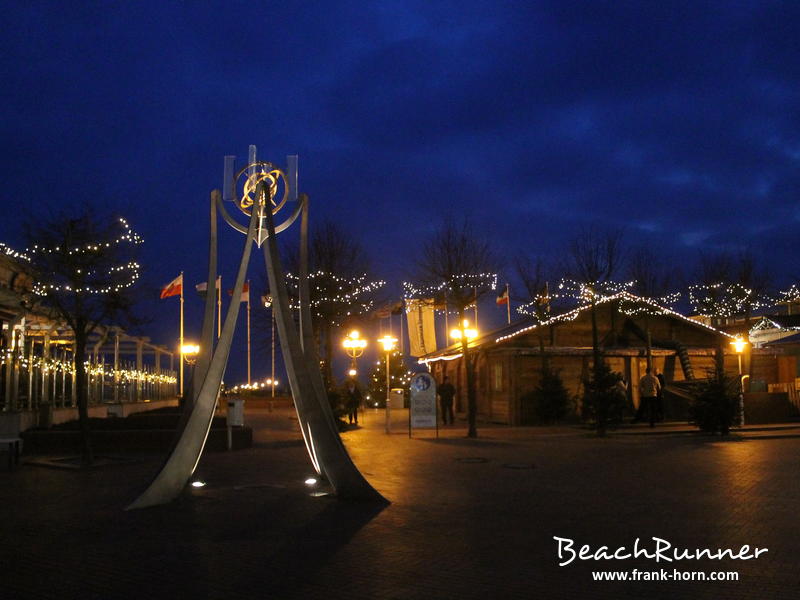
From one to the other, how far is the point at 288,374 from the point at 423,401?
11.5 m

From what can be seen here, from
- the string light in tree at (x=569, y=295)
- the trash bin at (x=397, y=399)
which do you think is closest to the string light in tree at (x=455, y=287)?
the string light in tree at (x=569, y=295)

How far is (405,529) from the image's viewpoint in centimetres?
916

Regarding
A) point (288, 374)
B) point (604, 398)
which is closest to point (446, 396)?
point (604, 398)

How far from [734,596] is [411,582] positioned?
102 inches

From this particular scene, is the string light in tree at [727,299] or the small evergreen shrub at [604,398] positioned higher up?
the string light in tree at [727,299]

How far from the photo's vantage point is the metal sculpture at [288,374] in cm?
1112

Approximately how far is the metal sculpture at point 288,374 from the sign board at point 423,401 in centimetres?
1035

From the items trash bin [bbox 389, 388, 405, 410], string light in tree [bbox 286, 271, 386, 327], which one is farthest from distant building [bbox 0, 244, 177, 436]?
trash bin [bbox 389, 388, 405, 410]

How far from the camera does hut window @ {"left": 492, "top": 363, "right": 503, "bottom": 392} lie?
30323 millimetres

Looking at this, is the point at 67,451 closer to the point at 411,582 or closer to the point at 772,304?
the point at 411,582

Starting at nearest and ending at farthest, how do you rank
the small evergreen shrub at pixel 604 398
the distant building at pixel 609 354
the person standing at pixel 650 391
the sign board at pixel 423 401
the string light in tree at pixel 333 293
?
1. the small evergreen shrub at pixel 604 398
2. the sign board at pixel 423 401
3. the person standing at pixel 650 391
4. the distant building at pixel 609 354
5. the string light in tree at pixel 333 293

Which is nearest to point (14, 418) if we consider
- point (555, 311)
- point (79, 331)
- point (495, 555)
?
point (79, 331)

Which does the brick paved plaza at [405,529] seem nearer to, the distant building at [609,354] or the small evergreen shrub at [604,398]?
the small evergreen shrub at [604,398]

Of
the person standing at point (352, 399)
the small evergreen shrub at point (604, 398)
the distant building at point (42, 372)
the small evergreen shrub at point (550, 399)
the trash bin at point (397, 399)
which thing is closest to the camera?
the distant building at point (42, 372)
